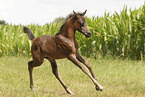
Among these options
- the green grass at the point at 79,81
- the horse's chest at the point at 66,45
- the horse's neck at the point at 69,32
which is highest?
the horse's neck at the point at 69,32

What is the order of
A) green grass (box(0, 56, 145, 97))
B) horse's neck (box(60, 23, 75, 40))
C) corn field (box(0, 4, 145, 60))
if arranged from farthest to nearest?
corn field (box(0, 4, 145, 60)) < green grass (box(0, 56, 145, 97)) < horse's neck (box(60, 23, 75, 40))

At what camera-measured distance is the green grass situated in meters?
4.99

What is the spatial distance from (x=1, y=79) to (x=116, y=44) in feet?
17.8

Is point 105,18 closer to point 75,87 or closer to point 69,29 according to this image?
point 75,87

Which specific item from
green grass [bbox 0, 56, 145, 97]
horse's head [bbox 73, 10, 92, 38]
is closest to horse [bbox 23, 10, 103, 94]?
horse's head [bbox 73, 10, 92, 38]

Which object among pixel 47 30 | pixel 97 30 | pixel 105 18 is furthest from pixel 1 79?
pixel 47 30

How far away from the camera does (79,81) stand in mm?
7000

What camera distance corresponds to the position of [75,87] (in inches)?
229

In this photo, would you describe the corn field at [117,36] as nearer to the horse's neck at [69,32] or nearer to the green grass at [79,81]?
the green grass at [79,81]

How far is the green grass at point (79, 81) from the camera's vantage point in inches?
196

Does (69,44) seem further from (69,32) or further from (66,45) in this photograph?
(69,32)

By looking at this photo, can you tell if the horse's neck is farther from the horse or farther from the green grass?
the green grass

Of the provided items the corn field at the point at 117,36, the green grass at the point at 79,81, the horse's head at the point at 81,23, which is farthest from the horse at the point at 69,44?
the corn field at the point at 117,36

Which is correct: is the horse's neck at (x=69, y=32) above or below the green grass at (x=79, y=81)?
above
